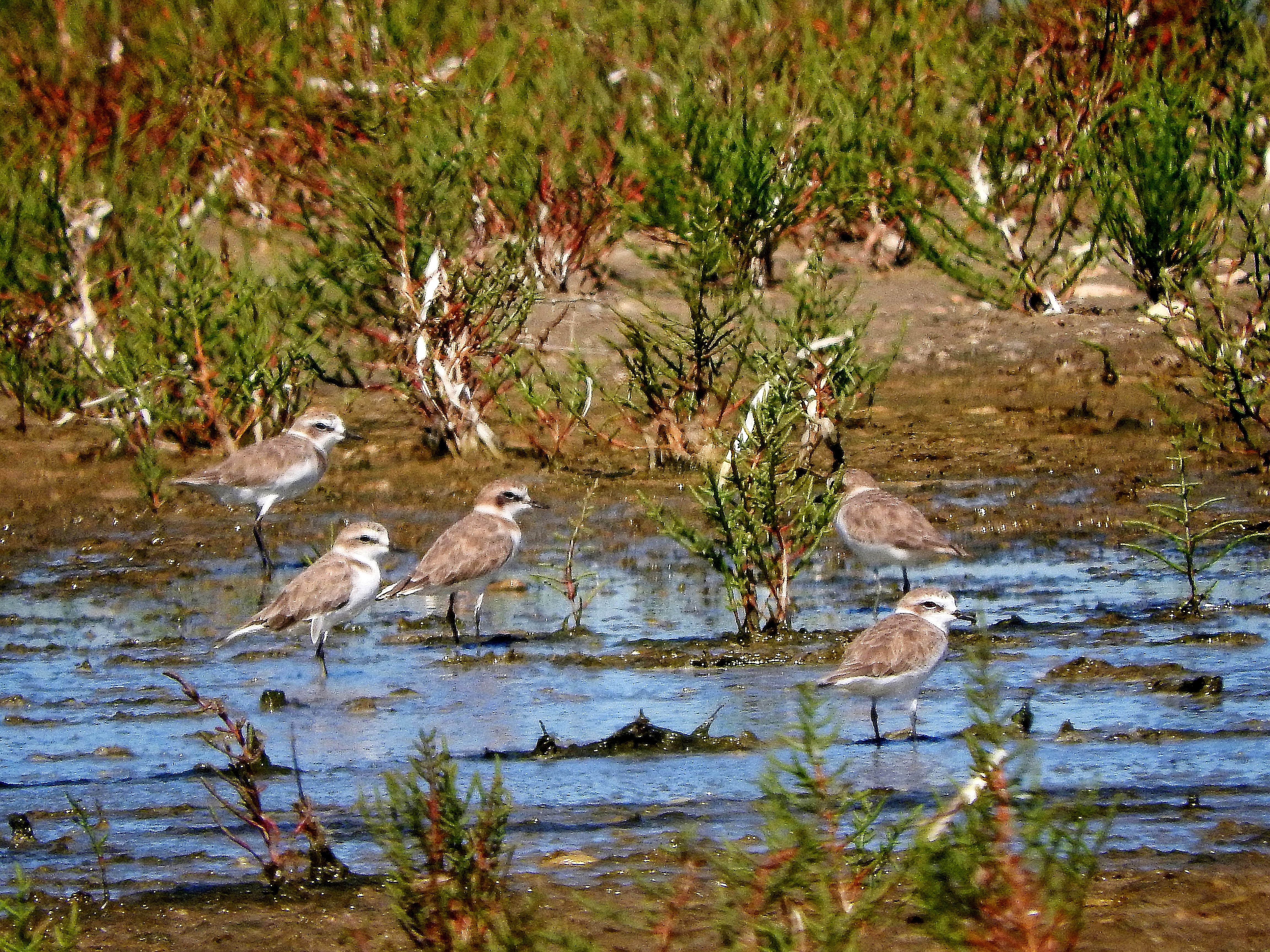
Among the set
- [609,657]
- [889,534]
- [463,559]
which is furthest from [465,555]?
[889,534]

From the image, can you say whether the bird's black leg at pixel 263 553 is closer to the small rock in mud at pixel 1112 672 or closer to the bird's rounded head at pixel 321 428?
the bird's rounded head at pixel 321 428

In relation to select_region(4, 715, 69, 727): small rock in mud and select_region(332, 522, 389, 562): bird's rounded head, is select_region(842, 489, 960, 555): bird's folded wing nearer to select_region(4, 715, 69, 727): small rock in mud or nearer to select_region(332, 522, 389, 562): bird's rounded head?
select_region(332, 522, 389, 562): bird's rounded head

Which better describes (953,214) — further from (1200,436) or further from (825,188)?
(1200,436)

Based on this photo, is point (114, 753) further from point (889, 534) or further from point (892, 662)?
point (889, 534)

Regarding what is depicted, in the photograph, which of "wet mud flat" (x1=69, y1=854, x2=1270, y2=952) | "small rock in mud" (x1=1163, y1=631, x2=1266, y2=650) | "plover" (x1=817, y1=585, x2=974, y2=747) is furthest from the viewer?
"small rock in mud" (x1=1163, y1=631, x2=1266, y2=650)

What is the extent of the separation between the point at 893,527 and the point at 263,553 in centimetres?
370

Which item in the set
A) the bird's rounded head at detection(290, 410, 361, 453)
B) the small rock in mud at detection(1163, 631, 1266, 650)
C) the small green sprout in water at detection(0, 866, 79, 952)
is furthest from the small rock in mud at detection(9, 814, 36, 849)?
the bird's rounded head at detection(290, 410, 361, 453)

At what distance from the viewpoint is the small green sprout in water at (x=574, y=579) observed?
31.5 ft

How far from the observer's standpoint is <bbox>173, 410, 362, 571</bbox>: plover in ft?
38.4

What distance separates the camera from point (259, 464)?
11.7 metres

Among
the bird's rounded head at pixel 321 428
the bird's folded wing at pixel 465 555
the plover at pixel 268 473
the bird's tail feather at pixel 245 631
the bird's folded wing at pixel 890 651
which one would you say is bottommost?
the bird's tail feather at pixel 245 631

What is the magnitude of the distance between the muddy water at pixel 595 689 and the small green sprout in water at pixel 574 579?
89 millimetres

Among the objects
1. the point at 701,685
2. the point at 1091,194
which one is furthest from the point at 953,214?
the point at 701,685

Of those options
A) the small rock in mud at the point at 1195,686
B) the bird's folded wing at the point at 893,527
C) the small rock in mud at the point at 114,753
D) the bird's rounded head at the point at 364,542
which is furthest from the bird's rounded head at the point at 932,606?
the small rock in mud at the point at 114,753
